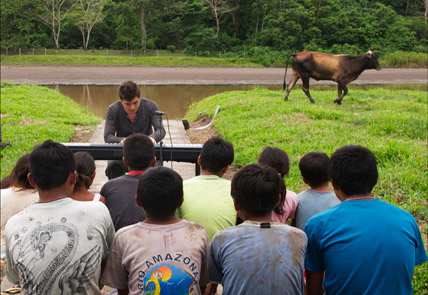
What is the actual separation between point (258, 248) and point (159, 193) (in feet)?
1.96

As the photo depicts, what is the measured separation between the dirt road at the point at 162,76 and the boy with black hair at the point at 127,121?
2180 centimetres

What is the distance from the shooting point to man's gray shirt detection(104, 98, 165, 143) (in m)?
5.43

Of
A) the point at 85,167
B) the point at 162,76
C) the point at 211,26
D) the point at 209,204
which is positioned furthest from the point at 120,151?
the point at 211,26

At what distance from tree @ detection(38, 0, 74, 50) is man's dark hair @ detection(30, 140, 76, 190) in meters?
43.4

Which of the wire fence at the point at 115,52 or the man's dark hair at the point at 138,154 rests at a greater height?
the man's dark hair at the point at 138,154

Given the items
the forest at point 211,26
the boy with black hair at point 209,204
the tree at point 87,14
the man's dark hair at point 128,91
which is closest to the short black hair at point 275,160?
the boy with black hair at point 209,204

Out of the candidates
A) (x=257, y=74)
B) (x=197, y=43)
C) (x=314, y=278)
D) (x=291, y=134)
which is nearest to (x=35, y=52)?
(x=197, y=43)

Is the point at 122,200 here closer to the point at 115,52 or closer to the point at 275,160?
the point at 275,160

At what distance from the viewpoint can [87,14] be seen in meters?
44.4

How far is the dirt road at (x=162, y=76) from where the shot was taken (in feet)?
89.9

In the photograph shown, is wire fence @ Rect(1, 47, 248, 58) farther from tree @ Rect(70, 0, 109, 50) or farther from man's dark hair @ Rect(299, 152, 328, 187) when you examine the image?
man's dark hair @ Rect(299, 152, 328, 187)

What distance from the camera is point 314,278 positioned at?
270 centimetres

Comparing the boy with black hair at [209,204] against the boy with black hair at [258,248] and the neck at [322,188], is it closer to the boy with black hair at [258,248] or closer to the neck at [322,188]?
the boy with black hair at [258,248]

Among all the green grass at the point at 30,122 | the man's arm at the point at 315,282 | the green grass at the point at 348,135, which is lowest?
the green grass at the point at 30,122
